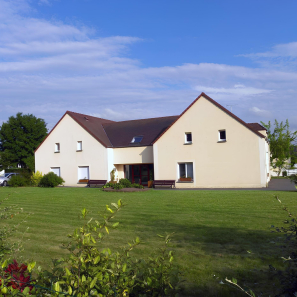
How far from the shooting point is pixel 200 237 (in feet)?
28.9

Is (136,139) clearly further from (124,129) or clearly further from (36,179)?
(36,179)

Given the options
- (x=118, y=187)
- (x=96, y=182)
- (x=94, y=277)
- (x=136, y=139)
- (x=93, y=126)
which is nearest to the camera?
(x=94, y=277)

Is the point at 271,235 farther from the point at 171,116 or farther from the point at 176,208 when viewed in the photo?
the point at 171,116

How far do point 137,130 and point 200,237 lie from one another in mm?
25094

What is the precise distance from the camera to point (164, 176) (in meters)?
28.8

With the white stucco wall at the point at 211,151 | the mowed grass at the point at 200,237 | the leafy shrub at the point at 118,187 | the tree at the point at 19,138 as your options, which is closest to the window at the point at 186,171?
the white stucco wall at the point at 211,151

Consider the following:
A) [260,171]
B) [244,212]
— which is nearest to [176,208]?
[244,212]

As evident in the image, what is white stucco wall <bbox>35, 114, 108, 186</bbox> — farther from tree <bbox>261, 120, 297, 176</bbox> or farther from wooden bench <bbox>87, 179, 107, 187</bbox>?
tree <bbox>261, 120, 297, 176</bbox>

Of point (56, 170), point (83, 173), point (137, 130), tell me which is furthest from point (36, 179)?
point (137, 130)

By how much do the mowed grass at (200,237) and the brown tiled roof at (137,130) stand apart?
16615 millimetres

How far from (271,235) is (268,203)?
6.96 meters

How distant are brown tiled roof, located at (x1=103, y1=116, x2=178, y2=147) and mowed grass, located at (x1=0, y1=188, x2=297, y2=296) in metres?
16.6

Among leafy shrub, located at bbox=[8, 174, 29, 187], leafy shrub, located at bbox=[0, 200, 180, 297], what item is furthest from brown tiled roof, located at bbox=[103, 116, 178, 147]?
leafy shrub, located at bbox=[0, 200, 180, 297]

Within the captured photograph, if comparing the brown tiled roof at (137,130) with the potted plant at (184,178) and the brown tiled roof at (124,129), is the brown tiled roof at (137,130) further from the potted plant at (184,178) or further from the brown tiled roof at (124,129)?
the potted plant at (184,178)
